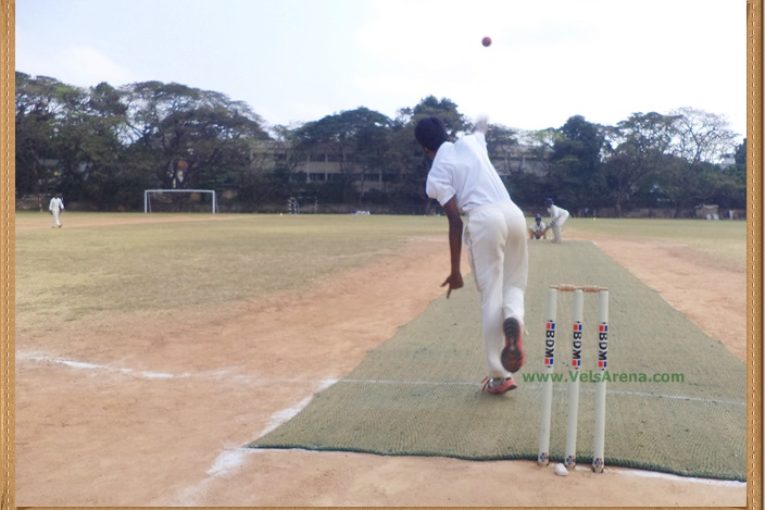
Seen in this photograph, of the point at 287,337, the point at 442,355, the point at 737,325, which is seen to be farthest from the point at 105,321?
the point at 737,325

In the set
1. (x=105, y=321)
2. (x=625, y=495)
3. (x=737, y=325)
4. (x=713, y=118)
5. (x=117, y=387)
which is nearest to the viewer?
(x=625, y=495)

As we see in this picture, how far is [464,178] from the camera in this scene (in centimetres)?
434

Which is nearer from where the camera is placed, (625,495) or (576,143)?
(625,495)

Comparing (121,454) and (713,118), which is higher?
(713,118)

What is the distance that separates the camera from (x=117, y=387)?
214 inches

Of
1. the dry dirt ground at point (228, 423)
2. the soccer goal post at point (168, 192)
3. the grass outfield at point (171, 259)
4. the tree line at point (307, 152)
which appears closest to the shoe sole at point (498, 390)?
the dry dirt ground at point (228, 423)

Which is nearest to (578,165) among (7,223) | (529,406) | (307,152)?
(307,152)

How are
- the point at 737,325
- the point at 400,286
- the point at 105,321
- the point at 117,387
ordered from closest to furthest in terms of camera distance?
the point at 117,387 < the point at 737,325 < the point at 105,321 < the point at 400,286

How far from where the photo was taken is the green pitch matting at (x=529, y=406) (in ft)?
12.3

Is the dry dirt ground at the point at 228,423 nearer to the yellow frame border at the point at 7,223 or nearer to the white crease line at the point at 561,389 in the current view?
the yellow frame border at the point at 7,223

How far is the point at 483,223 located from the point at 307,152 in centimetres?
307

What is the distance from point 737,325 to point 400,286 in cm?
520

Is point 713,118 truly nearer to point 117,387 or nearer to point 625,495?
point 625,495

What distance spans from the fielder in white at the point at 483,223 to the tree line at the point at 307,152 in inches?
19.9
